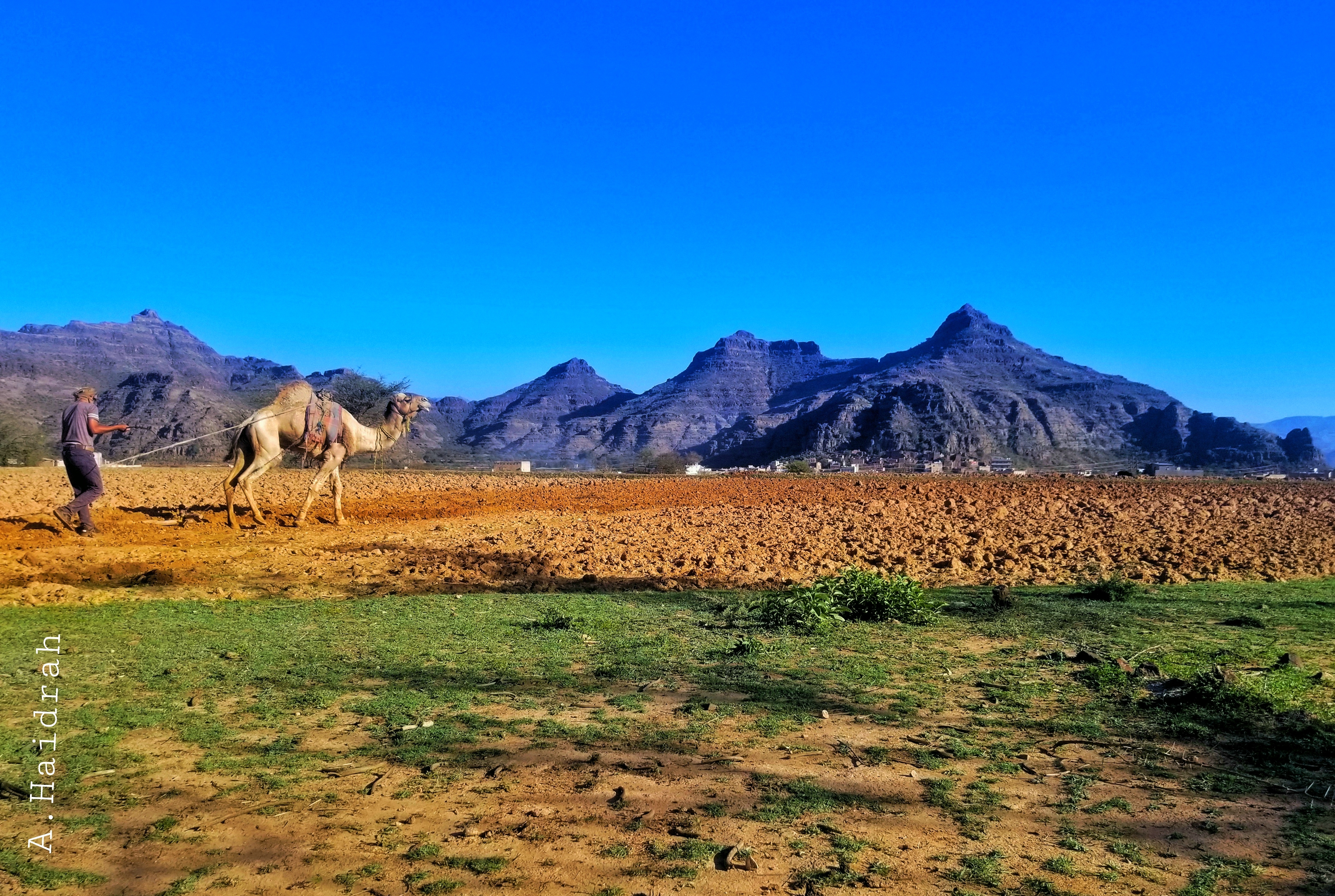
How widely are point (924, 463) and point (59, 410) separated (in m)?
79.8

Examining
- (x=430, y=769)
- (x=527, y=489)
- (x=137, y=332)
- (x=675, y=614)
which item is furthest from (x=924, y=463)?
(x=137, y=332)

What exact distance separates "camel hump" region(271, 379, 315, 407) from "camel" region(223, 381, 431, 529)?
0.01m

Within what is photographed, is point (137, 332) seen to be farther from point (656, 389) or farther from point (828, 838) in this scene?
point (828, 838)

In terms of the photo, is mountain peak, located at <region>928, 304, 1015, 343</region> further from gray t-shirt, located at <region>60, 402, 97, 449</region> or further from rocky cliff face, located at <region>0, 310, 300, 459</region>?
gray t-shirt, located at <region>60, 402, 97, 449</region>

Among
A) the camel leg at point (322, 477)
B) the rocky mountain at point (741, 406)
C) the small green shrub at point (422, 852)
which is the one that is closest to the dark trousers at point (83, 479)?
the camel leg at point (322, 477)

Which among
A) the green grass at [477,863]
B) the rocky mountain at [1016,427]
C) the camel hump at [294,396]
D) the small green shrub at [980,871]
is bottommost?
the green grass at [477,863]

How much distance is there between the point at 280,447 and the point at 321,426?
929mm

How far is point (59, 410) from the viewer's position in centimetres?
7238

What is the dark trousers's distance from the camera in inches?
506

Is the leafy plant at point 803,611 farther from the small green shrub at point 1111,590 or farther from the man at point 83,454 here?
the man at point 83,454

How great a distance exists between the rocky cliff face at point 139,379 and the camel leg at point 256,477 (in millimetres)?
29144

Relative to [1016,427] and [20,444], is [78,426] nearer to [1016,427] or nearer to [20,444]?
[20,444]

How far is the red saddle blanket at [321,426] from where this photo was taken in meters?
16.8

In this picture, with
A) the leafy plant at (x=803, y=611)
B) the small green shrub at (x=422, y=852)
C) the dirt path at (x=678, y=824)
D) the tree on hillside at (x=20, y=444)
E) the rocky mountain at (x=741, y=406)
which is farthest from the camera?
the rocky mountain at (x=741, y=406)
